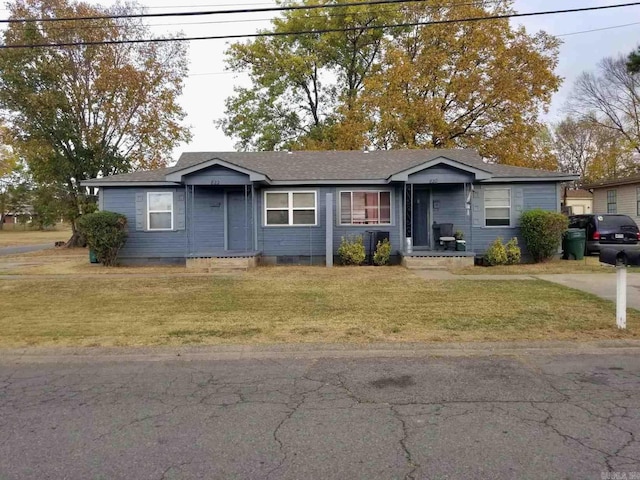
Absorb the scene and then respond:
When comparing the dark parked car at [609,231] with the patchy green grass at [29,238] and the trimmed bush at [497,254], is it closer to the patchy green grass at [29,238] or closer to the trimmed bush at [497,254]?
the trimmed bush at [497,254]

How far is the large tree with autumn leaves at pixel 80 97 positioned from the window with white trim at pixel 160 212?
12537 millimetres

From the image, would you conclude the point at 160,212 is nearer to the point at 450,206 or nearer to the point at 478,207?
the point at 450,206

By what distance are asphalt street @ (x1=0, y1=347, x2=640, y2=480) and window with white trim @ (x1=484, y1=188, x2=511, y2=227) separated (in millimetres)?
10829

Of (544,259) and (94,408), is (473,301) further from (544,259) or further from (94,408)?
(544,259)

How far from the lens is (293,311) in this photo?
840cm

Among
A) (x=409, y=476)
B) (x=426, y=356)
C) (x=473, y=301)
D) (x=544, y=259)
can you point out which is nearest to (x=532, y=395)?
(x=426, y=356)

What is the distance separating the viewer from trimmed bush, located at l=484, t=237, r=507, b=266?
15203mm

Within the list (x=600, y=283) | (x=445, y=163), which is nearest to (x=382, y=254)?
(x=445, y=163)

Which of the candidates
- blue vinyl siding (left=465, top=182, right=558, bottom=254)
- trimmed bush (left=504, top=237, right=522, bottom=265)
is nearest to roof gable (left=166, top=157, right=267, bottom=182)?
blue vinyl siding (left=465, top=182, right=558, bottom=254)

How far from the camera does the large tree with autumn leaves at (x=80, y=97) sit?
81.4 feet

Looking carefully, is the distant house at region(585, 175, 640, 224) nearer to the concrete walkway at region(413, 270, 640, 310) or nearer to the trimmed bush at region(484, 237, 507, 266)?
the trimmed bush at region(484, 237, 507, 266)

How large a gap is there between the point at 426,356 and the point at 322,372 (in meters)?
1.36

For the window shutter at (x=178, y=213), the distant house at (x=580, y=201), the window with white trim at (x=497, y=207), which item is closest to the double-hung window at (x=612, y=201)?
the window with white trim at (x=497, y=207)

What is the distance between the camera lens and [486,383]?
4.84m
